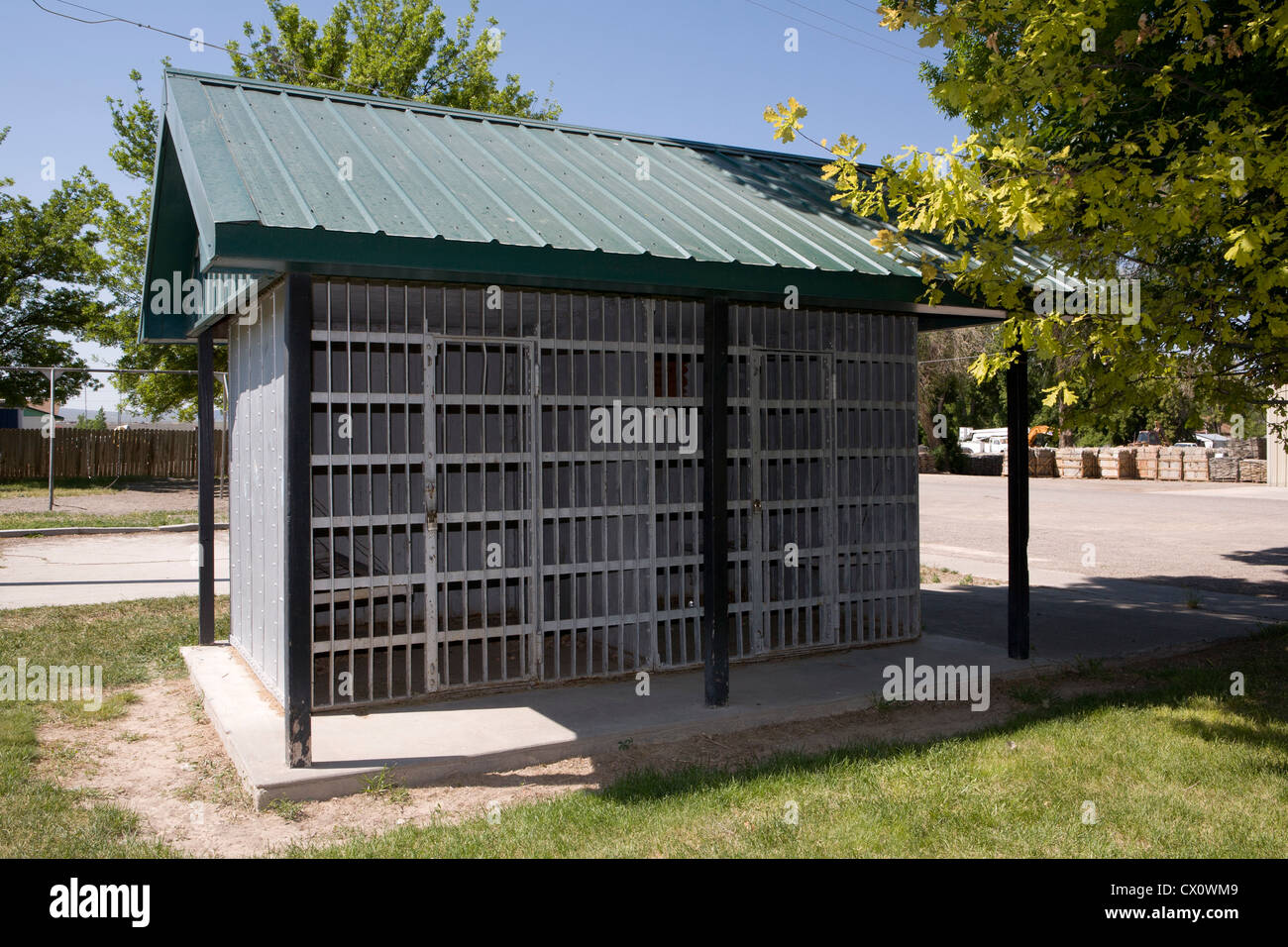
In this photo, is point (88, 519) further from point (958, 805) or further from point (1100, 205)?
point (1100, 205)

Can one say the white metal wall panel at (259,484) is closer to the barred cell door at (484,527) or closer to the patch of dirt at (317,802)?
the patch of dirt at (317,802)

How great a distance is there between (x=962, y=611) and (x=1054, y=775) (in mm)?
5260

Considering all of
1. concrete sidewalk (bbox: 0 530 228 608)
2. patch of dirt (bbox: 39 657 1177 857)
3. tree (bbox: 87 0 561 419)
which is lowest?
patch of dirt (bbox: 39 657 1177 857)

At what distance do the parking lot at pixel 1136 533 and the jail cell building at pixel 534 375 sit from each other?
6.55 m

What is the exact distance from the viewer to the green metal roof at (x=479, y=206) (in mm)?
5059

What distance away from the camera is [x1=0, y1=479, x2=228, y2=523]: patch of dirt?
21.5 metres

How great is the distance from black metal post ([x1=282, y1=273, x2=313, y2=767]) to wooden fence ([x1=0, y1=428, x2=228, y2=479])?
84.0 ft

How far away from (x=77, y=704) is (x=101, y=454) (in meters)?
25.1

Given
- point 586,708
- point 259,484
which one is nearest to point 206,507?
point 259,484

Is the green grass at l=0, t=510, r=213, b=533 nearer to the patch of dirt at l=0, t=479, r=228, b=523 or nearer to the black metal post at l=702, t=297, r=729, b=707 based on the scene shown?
the patch of dirt at l=0, t=479, r=228, b=523

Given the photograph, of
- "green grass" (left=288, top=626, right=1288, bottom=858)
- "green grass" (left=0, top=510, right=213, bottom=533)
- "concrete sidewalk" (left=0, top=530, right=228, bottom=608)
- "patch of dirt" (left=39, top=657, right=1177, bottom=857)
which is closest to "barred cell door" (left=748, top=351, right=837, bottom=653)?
"patch of dirt" (left=39, top=657, right=1177, bottom=857)
